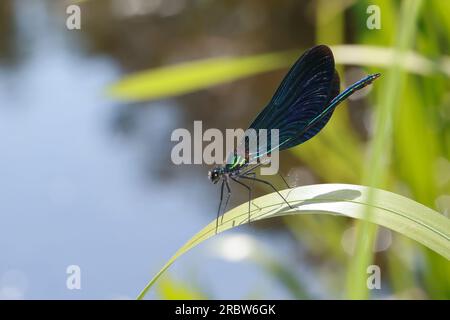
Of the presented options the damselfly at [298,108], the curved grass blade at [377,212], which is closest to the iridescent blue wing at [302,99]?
the damselfly at [298,108]

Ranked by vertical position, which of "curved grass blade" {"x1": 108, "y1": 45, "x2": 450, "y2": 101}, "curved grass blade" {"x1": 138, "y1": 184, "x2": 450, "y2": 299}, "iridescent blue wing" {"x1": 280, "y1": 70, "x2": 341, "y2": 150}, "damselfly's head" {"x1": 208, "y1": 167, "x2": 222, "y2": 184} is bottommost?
"curved grass blade" {"x1": 138, "y1": 184, "x2": 450, "y2": 299}

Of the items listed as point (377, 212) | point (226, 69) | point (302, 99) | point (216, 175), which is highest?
point (226, 69)

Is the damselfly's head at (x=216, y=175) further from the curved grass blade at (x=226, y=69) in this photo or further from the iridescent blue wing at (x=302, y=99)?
the curved grass blade at (x=226, y=69)

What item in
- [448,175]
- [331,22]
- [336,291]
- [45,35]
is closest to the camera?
[448,175]

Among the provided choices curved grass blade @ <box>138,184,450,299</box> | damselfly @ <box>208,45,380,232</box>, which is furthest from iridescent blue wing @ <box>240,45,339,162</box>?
curved grass blade @ <box>138,184,450,299</box>

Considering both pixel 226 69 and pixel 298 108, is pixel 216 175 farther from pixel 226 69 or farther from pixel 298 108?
pixel 226 69

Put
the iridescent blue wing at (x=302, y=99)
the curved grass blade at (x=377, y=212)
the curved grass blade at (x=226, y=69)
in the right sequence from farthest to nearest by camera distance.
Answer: the curved grass blade at (x=226, y=69), the iridescent blue wing at (x=302, y=99), the curved grass blade at (x=377, y=212)

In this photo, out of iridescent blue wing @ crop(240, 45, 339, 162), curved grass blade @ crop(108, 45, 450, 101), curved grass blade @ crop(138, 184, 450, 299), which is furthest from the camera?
curved grass blade @ crop(108, 45, 450, 101)

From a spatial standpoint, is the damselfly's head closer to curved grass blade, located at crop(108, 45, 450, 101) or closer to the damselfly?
the damselfly

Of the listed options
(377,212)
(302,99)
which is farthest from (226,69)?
(377,212)

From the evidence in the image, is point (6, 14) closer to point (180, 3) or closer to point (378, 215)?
point (180, 3)
